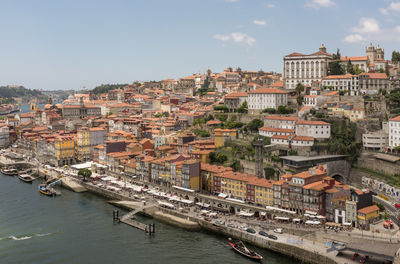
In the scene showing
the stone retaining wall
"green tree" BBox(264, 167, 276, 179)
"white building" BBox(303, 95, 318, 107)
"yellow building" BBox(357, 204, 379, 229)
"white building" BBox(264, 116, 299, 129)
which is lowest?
the stone retaining wall

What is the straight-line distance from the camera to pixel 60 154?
180 ft

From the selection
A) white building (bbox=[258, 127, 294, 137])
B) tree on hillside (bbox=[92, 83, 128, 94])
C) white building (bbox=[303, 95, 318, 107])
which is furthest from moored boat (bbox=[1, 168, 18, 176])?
tree on hillside (bbox=[92, 83, 128, 94])

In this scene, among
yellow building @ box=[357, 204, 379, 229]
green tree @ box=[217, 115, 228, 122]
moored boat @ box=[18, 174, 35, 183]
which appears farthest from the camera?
green tree @ box=[217, 115, 228, 122]

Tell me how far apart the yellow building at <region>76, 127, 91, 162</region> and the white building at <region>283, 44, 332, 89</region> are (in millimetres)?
27692

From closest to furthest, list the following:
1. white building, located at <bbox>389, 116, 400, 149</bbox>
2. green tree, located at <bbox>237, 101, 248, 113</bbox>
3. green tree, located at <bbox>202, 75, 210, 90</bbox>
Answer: white building, located at <bbox>389, 116, 400, 149</bbox>
green tree, located at <bbox>237, 101, 248, 113</bbox>
green tree, located at <bbox>202, 75, 210, 90</bbox>

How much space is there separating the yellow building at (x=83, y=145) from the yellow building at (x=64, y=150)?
2.28 ft

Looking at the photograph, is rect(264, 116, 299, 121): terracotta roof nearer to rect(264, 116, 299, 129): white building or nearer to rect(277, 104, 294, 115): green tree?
rect(264, 116, 299, 129): white building

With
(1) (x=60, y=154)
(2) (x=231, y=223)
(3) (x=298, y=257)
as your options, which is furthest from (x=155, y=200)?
(1) (x=60, y=154)

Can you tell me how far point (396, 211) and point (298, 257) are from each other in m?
8.98

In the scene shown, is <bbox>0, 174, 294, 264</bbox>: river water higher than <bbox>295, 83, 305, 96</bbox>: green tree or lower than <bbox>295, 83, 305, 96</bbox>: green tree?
lower

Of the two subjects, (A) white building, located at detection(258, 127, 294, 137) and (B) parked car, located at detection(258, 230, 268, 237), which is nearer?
(B) parked car, located at detection(258, 230, 268, 237)

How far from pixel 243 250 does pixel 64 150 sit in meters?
35.5

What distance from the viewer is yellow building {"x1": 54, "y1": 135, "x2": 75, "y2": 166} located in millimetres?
54781

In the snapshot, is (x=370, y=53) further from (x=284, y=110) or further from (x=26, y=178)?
(x=26, y=178)
